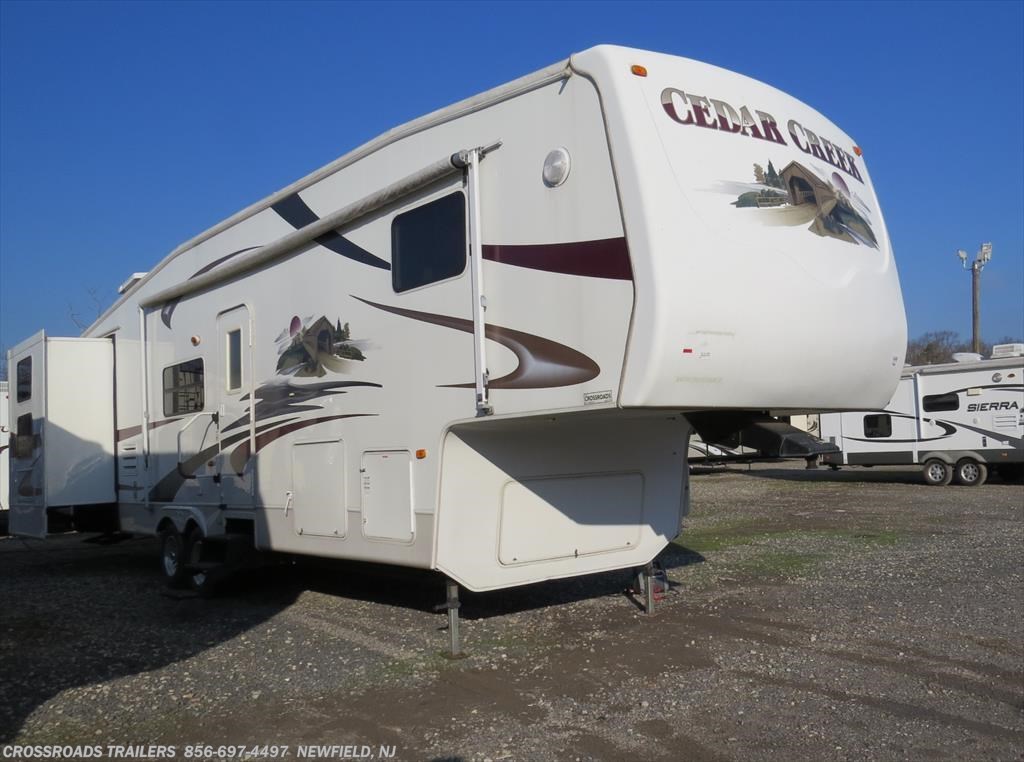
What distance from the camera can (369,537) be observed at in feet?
21.7

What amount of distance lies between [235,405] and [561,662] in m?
3.93

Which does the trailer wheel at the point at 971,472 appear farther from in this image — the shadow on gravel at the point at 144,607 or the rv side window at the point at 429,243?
the rv side window at the point at 429,243

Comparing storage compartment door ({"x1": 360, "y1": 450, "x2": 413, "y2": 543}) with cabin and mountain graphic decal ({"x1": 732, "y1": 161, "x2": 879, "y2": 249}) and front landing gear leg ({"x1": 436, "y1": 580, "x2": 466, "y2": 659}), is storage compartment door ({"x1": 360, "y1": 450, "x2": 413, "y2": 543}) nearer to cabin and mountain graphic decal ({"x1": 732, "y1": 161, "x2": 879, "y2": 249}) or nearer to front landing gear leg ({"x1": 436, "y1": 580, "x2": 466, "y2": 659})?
front landing gear leg ({"x1": 436, "y1": 580, "x2": 466, "y2": 659})

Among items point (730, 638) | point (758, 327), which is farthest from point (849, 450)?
point (758, 327)

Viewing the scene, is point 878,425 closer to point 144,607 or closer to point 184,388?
point 184,388

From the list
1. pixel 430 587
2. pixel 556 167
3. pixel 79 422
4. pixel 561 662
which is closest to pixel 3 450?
pixel 79 422

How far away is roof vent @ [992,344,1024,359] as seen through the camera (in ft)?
64.6

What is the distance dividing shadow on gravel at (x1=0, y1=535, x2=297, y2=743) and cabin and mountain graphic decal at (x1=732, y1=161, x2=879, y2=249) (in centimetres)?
490

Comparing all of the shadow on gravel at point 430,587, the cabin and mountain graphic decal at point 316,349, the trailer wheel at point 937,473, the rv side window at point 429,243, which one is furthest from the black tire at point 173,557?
the trailer wheel at point 937,473

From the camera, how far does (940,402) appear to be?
66.4ft

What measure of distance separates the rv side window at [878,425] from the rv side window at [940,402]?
92cm

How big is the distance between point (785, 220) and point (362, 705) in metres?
3.73

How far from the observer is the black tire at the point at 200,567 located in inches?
326

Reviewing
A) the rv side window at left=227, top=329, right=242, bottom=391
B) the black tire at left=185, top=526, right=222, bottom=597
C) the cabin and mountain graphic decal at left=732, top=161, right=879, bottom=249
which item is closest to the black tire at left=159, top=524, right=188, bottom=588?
the black tire at left=185, top=526, right=222, bottom=597
